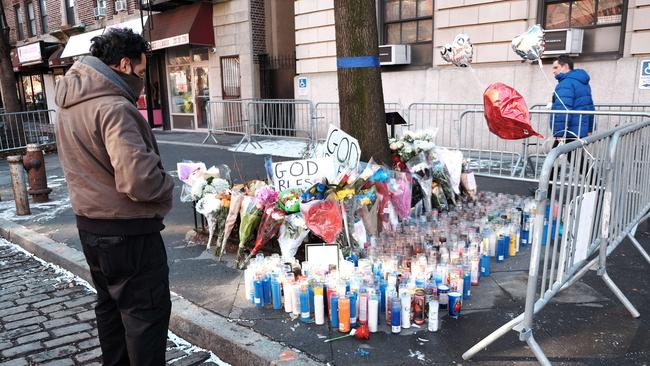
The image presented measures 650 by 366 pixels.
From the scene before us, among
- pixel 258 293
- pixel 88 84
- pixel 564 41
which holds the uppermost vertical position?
pixel 564 41

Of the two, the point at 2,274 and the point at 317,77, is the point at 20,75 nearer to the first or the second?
the point at 317,77

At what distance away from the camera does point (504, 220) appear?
4.71 metres

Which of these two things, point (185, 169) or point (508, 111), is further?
point (185, 169)

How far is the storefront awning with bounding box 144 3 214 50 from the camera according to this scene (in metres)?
15.1

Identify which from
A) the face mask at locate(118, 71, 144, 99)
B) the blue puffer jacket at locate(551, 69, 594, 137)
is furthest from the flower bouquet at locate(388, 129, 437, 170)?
the face mask at locate(118, 71, 144, 99)

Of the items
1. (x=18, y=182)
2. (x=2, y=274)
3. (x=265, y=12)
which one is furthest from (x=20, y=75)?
(x=2, y=274)

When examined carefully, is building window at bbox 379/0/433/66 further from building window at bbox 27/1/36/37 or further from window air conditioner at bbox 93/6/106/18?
building window at bbox 27/1/36/37

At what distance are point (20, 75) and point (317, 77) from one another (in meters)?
23.0

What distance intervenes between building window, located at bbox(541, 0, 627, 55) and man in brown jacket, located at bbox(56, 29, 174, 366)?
28.7ft

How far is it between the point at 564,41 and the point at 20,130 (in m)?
13.4

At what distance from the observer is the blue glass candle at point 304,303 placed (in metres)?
3.40

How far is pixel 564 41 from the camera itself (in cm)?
868

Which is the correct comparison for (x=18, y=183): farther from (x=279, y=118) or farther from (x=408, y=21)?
(x=408, y=21)

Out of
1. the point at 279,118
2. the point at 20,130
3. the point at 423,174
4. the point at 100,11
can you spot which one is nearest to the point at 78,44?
the point at 100,11
